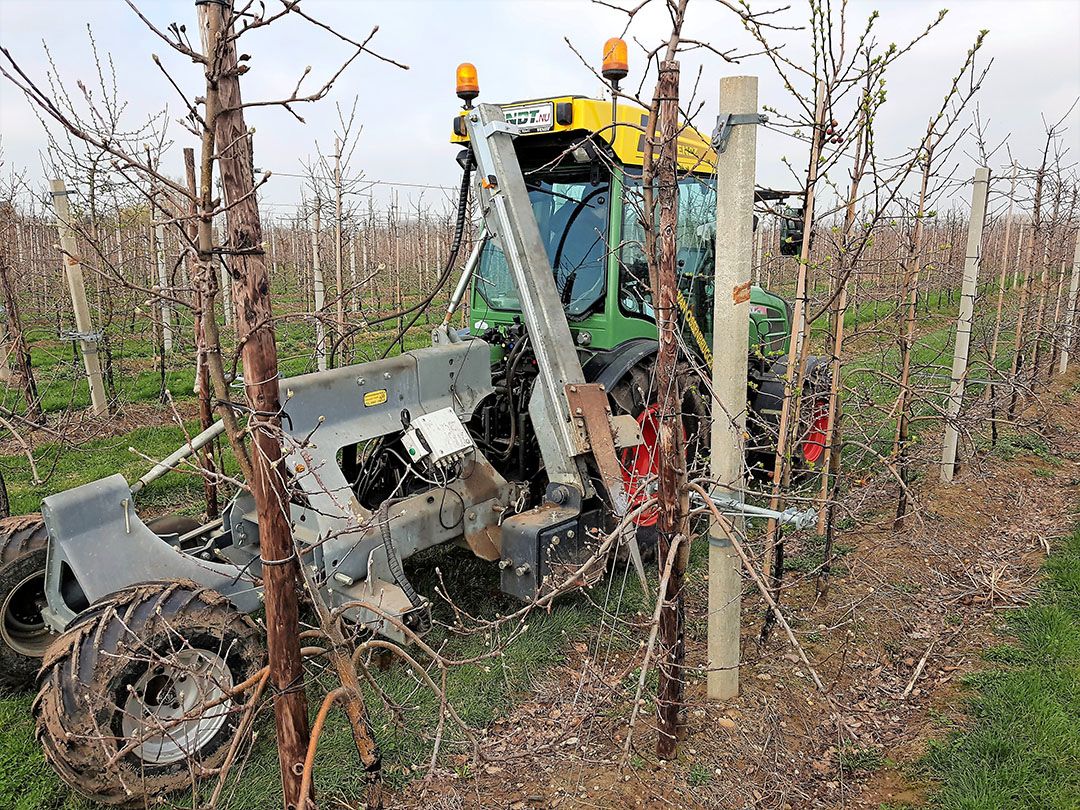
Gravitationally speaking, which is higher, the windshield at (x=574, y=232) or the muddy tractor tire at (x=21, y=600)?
the windshield at (x=574, y=232)

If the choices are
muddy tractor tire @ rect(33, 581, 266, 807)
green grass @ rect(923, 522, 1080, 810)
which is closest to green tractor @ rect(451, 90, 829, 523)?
green grass @ rect(923, 522, 1080, 810)

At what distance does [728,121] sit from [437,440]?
213 centimetres

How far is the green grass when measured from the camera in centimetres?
305

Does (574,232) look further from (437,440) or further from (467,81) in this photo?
(437,440)

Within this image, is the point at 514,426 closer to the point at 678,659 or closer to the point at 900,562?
the point at 678,659

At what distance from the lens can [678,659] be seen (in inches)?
119

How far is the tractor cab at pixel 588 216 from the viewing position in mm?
4434

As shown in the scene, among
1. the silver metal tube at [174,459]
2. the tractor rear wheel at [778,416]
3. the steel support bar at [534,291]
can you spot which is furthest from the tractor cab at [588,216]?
the silver metal tube at [174,459]

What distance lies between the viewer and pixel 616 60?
3.75 meters

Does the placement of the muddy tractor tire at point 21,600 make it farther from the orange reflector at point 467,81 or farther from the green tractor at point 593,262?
the orange reflector at point 467,81

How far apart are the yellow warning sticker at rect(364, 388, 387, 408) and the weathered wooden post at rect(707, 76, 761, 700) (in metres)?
1.78

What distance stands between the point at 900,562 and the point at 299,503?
12.7ft

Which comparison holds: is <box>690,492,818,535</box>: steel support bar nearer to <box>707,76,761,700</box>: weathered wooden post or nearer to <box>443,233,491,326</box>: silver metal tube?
<box>707,76,761,700</box>: weathered wooden post

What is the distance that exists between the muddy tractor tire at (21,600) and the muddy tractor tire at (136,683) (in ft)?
3.15
